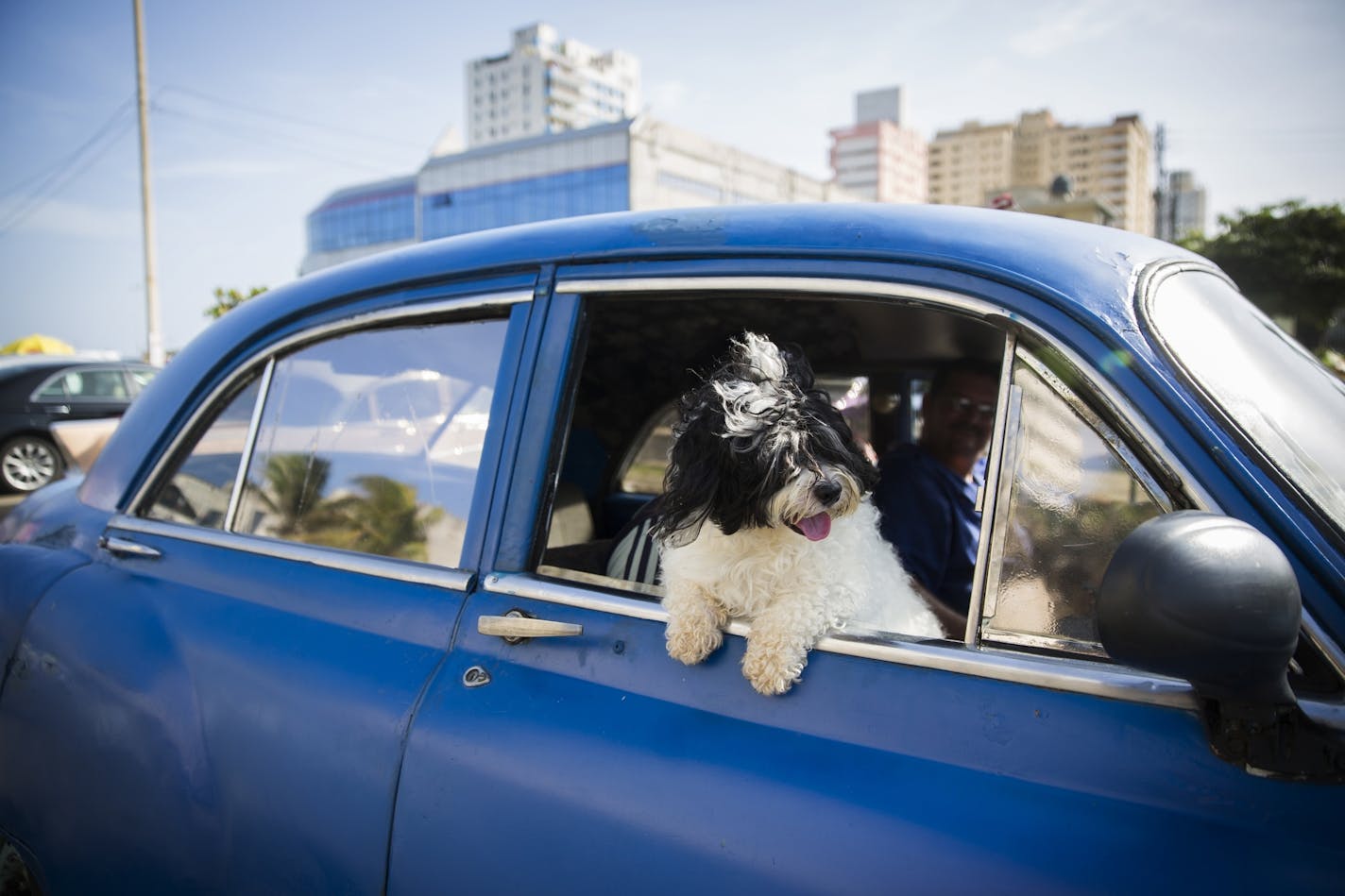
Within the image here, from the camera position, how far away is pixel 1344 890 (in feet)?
2.91

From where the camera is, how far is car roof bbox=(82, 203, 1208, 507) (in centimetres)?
127

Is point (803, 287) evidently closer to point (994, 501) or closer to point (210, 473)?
point (994, 501)

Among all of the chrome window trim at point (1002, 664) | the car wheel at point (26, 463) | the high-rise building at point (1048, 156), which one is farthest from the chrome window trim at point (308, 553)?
the high-rise building at point (1048, 156)

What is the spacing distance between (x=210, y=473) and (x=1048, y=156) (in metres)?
178

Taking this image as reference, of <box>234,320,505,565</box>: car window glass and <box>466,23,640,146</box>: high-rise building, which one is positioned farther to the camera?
<box>466,23,640,146</box>: high-rise building

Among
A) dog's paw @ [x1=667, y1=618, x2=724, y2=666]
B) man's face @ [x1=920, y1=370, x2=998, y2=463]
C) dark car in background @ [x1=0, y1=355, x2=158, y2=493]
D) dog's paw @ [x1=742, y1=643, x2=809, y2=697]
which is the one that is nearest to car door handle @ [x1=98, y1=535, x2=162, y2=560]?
dog's paw @ [x1=667, y1=618, x2=724, y2=666]

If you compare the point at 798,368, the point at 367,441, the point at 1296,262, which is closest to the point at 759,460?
the point at 798,368

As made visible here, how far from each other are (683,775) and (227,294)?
19.6m

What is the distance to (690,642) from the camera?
133 centimetres

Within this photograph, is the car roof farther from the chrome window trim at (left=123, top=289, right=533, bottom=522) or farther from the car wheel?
the car wheel

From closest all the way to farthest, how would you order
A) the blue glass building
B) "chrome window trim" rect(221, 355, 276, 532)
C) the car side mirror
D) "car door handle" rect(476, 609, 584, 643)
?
the car side mirror → "car door handle" rect(476, 609, 584, 643) → "chrome window trim" rect(221, 355, 276, 532) → the blue glass building

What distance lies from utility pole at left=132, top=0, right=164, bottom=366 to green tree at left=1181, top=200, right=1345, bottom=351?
33.5m

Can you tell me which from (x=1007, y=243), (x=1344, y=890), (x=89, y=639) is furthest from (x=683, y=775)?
(x=89, y=639)

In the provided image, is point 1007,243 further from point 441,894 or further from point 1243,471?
point 441,894
